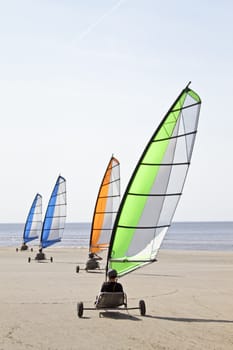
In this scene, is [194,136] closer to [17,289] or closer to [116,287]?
[116,287]

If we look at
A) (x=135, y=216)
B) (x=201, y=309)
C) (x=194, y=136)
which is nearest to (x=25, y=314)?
(x=135, y=216)

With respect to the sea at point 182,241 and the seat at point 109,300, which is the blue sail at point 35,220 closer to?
the sea at point 182,241

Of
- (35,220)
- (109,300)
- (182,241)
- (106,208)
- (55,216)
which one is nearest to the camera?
(109,300)

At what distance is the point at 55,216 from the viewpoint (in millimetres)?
27922

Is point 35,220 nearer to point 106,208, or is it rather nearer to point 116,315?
point 106,208

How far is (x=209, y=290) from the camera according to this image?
13992mm

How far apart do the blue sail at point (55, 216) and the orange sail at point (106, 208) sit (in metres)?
8.10

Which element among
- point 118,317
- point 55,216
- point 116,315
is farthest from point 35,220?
point 118,317

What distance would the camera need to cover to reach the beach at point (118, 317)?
7.61m

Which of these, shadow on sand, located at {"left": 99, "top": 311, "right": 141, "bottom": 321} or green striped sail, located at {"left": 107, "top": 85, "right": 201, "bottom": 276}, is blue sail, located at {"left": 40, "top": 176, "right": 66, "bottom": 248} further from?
green striped sail, located at {"left": 107, "top": 85, "right": 201, "bottom": 276}

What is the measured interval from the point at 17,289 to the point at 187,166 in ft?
20.0

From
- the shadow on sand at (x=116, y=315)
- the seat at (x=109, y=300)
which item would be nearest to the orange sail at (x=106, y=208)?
the shadow on sand at (x=116, y=315)

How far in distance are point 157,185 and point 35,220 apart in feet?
98.0

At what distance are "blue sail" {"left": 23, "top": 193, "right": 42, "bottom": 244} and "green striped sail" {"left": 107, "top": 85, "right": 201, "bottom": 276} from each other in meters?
28.9
